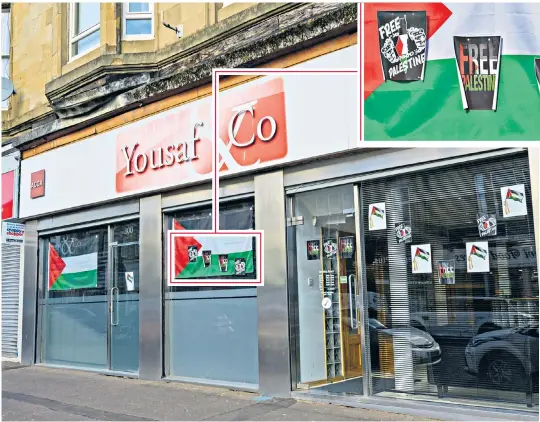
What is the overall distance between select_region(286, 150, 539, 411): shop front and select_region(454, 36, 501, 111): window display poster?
565 millimetres

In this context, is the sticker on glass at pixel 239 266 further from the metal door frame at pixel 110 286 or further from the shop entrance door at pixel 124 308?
the metal door frame at pixel 110 286

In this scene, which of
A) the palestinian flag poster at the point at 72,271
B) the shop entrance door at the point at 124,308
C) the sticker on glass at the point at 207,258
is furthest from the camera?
A: the palestinian flag poster at the point at 72,271

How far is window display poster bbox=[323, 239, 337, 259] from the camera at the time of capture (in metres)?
7.47

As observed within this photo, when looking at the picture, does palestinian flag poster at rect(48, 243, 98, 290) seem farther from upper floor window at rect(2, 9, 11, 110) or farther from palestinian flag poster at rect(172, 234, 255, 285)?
upper floor window at rect(2, 9, 11, 110)

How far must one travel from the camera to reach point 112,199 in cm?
988

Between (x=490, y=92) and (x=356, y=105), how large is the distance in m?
1.55

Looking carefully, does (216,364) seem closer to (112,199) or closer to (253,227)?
(253,227)

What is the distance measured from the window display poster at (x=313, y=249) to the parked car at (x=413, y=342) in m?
1.17

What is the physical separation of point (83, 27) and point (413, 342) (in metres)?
8.73

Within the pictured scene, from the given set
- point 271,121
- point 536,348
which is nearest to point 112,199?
point 271,121

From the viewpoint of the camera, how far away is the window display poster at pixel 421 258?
21.5 ft

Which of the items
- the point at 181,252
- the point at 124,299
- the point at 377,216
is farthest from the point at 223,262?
the point at 377,216

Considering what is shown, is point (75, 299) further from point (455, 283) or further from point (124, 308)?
point (455, 283)

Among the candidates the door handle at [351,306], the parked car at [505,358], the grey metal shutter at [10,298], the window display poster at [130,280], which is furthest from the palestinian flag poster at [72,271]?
the parked car at [505,358]
